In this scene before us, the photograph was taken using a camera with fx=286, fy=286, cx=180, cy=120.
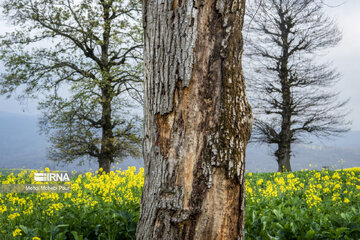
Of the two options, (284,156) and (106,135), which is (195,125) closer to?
(106,135)

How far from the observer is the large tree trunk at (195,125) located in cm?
233

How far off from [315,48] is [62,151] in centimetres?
1570

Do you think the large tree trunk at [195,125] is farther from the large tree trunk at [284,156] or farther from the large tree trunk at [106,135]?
the large tree trunk at [284,156]

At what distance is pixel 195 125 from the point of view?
2330mm

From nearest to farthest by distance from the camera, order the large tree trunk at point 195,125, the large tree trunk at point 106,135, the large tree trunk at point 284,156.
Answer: the large tree trunk at point 195,125, the large tree trunk at point 106,135, the large tree trunk at point 284,156

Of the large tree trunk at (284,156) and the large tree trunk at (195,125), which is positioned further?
the large tree trunk at (284,156)

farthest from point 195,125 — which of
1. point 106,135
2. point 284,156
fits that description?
point 284,156

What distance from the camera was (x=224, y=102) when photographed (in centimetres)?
240

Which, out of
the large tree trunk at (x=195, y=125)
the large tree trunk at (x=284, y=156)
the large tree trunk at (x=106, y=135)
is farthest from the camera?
the large tree trunk at (x=284, y=156)

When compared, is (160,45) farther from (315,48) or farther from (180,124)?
(315,48)

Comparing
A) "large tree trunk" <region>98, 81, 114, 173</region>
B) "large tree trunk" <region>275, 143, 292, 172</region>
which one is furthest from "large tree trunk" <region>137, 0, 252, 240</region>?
"large tree trunk" <region>275, 143, 292, 172</region>

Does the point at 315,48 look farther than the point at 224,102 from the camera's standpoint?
Yes

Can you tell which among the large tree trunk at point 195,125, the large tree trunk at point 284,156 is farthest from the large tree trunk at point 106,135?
the large tree trunk at point 195,125

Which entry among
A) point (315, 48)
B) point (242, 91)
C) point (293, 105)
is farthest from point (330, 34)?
point (242, 91)
